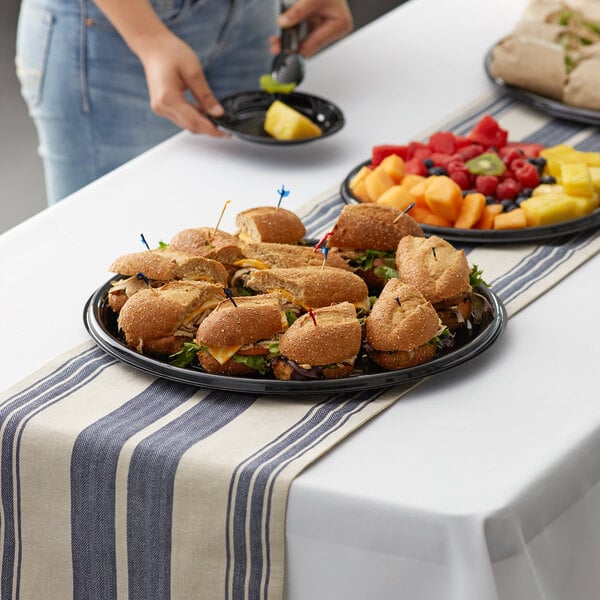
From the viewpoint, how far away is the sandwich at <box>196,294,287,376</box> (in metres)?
1.31

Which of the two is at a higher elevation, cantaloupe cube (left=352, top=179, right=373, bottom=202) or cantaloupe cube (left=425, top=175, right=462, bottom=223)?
cantaloupe cube (left=425, top=175, right=462, bottom=223)

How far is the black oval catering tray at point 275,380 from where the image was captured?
1299 mm

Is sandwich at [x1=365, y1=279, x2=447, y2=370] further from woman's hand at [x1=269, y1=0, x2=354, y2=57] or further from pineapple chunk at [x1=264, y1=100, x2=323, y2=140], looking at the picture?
woman's hand at [x1=269, y1=0, x2=354, y2=57]

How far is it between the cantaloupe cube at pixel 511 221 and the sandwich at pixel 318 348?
1.78ft

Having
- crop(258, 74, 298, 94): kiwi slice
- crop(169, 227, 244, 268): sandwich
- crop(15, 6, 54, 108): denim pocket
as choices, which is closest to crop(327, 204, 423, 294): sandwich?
crop(169, 227, 244, 268): sandwich

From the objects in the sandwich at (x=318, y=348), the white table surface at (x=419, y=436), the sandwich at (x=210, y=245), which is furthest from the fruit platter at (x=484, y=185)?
the sandwich at (x=318, y=348)

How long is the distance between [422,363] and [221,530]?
33 centimetres

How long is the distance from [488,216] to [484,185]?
8 cm

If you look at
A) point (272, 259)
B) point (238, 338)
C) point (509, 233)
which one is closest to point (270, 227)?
point (272, 259)

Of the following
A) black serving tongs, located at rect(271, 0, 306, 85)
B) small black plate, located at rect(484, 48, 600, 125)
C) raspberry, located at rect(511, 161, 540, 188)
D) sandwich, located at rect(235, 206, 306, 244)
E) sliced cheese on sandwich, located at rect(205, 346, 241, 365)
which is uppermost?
sliced cheese on sandwich, located at rect(205, 346, 241, 365)

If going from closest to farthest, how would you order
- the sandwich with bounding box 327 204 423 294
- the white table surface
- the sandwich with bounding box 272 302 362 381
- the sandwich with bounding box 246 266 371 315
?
1. the white table surface
2. the sandwich with bounding box 272 302 362 381
3. the sandwich with bounding box 246 266 371 315
4. the sandwich with bounding box 327 204 423 294

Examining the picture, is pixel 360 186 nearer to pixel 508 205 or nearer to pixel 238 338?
pixel 508 205

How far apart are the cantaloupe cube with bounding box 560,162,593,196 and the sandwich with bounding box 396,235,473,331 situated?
1.41 ft

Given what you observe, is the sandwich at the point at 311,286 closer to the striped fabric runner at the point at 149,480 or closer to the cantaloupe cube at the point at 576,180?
the striped fabric runner at the point at 149,480
